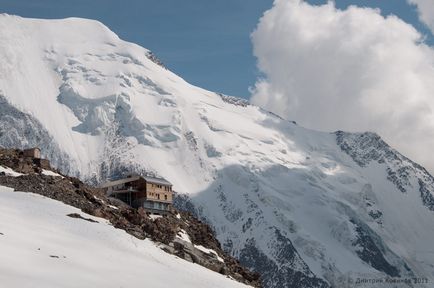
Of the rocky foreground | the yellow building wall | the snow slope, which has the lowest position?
the snow slope

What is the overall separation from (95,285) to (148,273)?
11.5 m

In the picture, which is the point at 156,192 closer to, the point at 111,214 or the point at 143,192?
the point at 143,192

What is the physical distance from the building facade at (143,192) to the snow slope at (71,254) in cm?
5363

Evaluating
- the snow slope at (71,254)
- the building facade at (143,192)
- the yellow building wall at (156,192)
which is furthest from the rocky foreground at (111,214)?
the yellow building wall at (156,192)

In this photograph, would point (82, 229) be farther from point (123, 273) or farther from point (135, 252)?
point (123, 273)

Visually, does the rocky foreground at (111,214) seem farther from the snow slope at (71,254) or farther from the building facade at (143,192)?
the building facade at (143,192)

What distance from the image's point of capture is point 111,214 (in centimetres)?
8969

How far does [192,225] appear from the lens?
12000 centimetres

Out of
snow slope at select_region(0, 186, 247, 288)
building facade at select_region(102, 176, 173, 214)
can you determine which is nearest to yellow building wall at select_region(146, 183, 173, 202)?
building facade at select_region(102, 176, 173, 214)

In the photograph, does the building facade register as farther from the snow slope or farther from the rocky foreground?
the snow slope

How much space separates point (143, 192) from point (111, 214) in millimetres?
52335

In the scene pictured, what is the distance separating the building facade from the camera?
451 ft

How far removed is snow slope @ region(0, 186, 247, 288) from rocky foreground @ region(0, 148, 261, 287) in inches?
121

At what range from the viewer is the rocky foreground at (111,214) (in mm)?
85000
